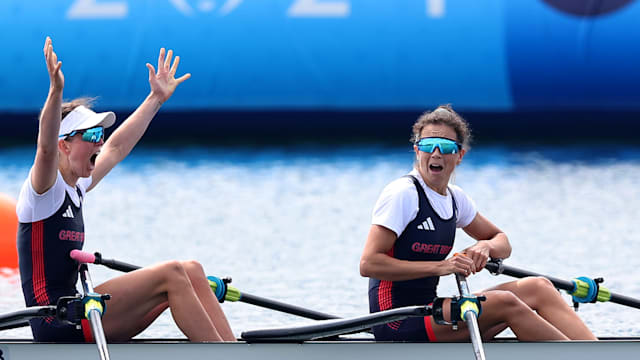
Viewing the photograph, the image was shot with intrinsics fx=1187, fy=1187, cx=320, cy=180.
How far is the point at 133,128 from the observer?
5.14 m

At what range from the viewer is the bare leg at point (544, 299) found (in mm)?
4559

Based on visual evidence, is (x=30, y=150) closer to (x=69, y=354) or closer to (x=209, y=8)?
(x=209, y=8)

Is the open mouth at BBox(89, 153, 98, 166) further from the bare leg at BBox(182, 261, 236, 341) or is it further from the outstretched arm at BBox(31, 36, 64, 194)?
the bare leg at BBox(182, 261, 236, 341)

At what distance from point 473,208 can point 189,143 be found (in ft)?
37.1

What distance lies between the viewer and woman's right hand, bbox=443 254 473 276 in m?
4.40

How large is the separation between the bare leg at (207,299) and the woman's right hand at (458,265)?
880mm

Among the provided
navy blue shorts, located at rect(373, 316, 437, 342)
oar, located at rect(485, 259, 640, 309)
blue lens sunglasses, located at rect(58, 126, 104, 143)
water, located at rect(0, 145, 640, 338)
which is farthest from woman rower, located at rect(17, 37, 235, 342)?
water, located at rect(0, 145, 640, 338)

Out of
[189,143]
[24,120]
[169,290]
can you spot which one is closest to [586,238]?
[169,290]

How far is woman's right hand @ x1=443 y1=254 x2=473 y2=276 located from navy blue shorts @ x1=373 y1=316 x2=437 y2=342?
0.68 ft

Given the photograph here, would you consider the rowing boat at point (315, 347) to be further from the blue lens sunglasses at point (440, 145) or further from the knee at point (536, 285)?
the blue lens sunglasses at point (440, 145)

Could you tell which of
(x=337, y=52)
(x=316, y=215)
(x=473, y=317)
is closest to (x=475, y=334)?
(x=473, y=317)

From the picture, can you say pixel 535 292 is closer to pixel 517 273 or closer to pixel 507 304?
pixel 507 304

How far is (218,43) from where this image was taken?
637 inches

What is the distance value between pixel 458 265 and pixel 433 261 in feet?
0.49
